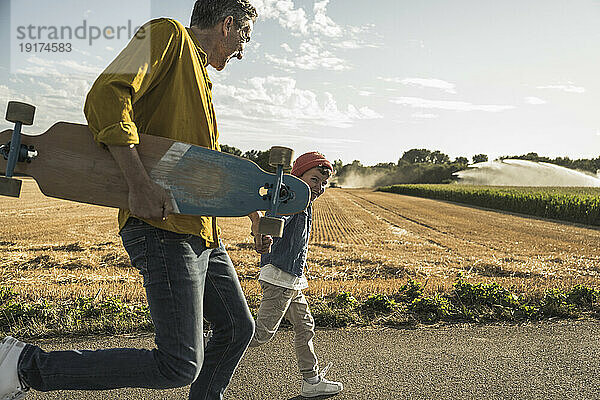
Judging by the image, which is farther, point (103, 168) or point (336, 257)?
point (336, 257)

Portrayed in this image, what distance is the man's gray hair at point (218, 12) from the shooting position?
2.16 metres

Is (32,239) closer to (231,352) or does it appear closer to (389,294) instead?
(389,294)

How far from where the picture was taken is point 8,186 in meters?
1.95

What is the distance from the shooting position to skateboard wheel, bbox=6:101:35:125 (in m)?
1.95

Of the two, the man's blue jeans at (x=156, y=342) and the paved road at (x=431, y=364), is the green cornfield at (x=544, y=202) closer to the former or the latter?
the paved road at (x=431, y=364)

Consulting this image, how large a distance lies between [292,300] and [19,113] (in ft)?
6.12

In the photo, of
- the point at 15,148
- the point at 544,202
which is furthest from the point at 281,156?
the point at 544,202

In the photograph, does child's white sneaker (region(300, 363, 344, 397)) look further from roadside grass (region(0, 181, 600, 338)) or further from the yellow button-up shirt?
the yellow button-up shirt

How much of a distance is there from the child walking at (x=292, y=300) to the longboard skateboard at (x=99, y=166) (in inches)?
37.3

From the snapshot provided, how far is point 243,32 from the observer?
224cm

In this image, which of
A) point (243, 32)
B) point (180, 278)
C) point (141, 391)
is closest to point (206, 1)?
point (243, 32)

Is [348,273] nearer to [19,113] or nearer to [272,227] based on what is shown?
[272,227]

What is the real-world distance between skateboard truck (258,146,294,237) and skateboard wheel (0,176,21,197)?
2.93 feet

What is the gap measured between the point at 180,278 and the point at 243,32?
3.36ft
